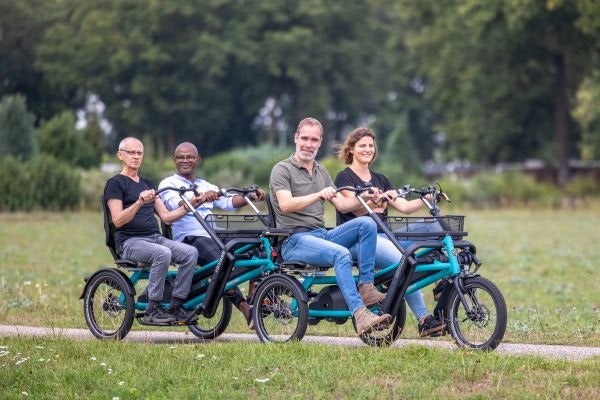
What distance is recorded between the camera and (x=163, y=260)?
11062mm

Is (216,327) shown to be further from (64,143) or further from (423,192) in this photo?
(64,143)

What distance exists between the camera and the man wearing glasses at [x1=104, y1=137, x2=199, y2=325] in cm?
1111

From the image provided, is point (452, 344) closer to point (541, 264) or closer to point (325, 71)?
point (541, 264)

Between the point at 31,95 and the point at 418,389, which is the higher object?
the point at 31,95

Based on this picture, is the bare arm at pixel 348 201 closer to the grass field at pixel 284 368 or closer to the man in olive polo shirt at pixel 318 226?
the man in olive polo shirt at pixel 318 226

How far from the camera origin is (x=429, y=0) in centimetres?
6675

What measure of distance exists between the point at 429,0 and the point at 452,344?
5758 cm

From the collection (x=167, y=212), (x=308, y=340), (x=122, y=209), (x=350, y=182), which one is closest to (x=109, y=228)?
(x=122, y=209)

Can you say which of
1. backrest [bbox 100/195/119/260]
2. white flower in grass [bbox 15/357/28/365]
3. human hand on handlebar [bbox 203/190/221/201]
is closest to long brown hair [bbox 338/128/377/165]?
human hand on handlebar [bbox 203/190/221/201]

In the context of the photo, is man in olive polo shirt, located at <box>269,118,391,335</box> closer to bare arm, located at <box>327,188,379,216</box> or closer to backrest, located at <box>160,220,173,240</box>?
bare arm, located at <box>327,188,379,216</box>

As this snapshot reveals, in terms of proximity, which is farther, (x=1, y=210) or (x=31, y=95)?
(x=31, y=95)

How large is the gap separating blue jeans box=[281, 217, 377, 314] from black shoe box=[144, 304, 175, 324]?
1187mm

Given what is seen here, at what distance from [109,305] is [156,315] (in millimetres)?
469

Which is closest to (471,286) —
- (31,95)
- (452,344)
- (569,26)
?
(452,344)
